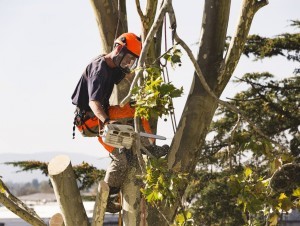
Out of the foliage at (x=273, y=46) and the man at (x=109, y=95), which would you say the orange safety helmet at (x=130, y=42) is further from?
the foliage at (x=273, y=46)

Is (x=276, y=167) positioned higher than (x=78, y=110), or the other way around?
(x=78, y=110)

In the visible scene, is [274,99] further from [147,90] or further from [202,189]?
[147,90]

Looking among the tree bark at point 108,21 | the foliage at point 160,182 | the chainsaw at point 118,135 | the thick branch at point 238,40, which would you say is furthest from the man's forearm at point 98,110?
the tree bark at point 108,21

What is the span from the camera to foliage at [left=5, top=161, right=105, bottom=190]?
11328mm

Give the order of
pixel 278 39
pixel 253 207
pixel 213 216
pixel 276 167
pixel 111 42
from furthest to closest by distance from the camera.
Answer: pixel 213 216
pixel 278 39
pixel 111 42
pixel 276 167
pixel 253 207

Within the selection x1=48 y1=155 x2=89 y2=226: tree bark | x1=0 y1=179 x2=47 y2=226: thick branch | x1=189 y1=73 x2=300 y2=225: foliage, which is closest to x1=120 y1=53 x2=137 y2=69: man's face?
x1=48 y1=155 x2=89 y2=226: tree bark

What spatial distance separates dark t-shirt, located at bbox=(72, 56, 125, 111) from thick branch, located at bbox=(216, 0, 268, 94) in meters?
0.78

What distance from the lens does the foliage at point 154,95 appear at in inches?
130

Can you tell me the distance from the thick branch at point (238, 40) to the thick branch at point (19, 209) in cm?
161

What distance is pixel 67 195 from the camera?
13.6ft

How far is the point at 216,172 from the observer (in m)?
15.5

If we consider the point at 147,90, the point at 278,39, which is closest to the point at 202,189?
the point at 278,39

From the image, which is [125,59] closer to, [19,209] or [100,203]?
[100,203]

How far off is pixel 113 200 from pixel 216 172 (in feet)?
36.7
